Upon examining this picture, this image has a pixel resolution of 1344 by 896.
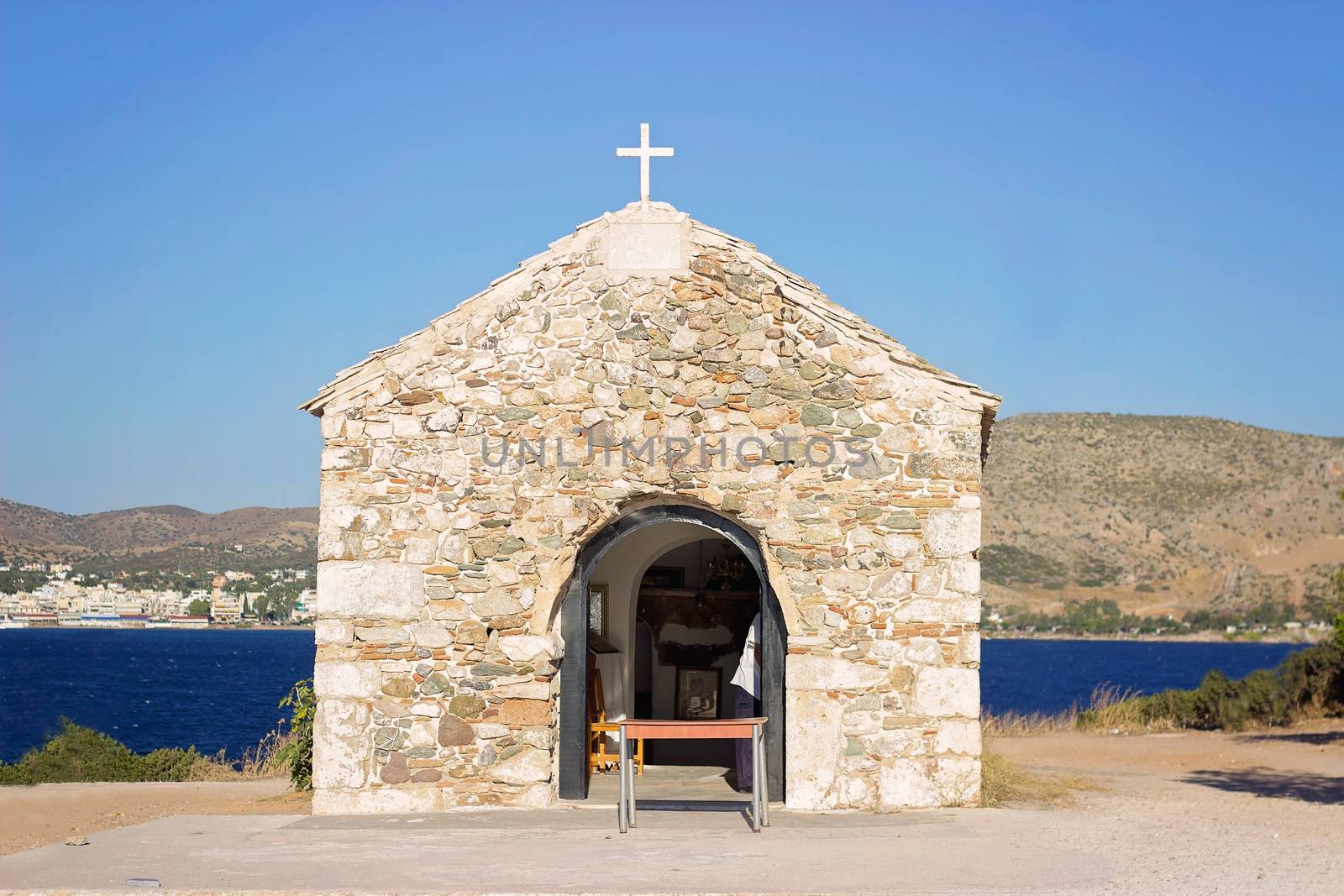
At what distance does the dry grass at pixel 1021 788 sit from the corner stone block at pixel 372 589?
15.6 ft

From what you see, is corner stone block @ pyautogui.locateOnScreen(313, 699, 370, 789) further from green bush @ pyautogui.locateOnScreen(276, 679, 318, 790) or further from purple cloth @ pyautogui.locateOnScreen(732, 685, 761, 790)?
purple cloth @ pyautogui.locateOnScreen(732, 685, 761, 790)

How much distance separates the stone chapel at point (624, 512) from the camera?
433 inches

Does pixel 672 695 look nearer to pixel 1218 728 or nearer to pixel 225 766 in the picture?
pixel 225 766

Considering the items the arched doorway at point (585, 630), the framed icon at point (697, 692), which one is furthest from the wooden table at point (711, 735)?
the framed icon at point (697, 692)

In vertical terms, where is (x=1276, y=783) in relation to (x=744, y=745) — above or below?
below

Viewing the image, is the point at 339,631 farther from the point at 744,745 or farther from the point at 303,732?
the point at 744,745

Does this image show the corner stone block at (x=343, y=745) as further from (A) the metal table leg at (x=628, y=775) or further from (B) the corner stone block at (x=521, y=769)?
(A) the metal table leg at (x=628, y=775)

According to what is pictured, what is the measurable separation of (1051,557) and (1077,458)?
249 inches

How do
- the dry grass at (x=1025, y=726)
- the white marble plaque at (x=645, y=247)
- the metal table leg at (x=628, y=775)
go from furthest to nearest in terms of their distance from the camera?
the dry grass at (x=1025, y=726) → the white marble plaque at (x=645, y=247) → the metal table leg at (x=628, y=775)

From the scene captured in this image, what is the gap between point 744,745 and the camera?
40.5 ft

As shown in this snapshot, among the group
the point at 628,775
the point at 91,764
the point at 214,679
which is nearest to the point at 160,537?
the point at 214,679

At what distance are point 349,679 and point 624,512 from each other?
8.41ft

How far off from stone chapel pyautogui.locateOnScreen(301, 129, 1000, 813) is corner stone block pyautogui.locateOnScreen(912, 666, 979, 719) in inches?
0.7

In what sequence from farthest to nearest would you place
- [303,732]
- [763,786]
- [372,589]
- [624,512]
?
[303,732], [624,512], [372,589], [763,786]
